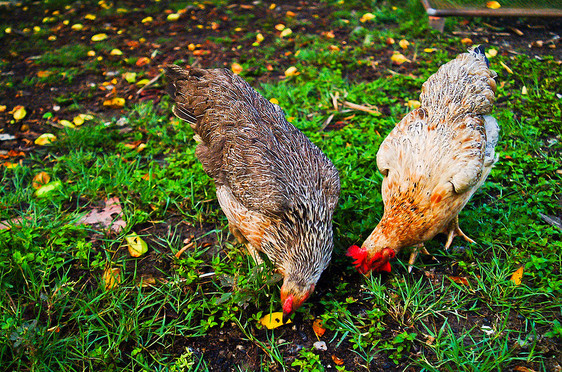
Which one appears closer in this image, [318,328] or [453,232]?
[318,328]

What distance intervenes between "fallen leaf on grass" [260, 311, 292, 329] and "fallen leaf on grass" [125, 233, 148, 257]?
1.10 meters

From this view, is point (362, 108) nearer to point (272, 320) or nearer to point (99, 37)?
point (272, 320)

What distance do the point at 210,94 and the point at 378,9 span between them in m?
4.00

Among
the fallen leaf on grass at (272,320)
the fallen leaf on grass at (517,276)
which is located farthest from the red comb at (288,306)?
the fallen leaf on grass at (517,276)

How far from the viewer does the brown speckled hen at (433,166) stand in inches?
103

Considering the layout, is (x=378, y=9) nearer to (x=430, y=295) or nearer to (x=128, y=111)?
(x=128, y=111)

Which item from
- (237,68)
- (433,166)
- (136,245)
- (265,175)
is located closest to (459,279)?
(433,166)

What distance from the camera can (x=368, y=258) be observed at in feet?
8.60

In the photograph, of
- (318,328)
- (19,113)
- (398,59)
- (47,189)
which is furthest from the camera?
(398,59)

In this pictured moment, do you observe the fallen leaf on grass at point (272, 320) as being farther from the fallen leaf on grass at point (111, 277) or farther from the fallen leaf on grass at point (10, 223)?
the fallen leaf on grass at point (10, 223)

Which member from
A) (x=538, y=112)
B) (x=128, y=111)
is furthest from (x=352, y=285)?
(x=128, y=111)

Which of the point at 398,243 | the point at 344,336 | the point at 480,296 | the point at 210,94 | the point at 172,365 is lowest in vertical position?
the point at 172,365

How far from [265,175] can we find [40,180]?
2.30 m

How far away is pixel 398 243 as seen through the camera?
2.63 meters
